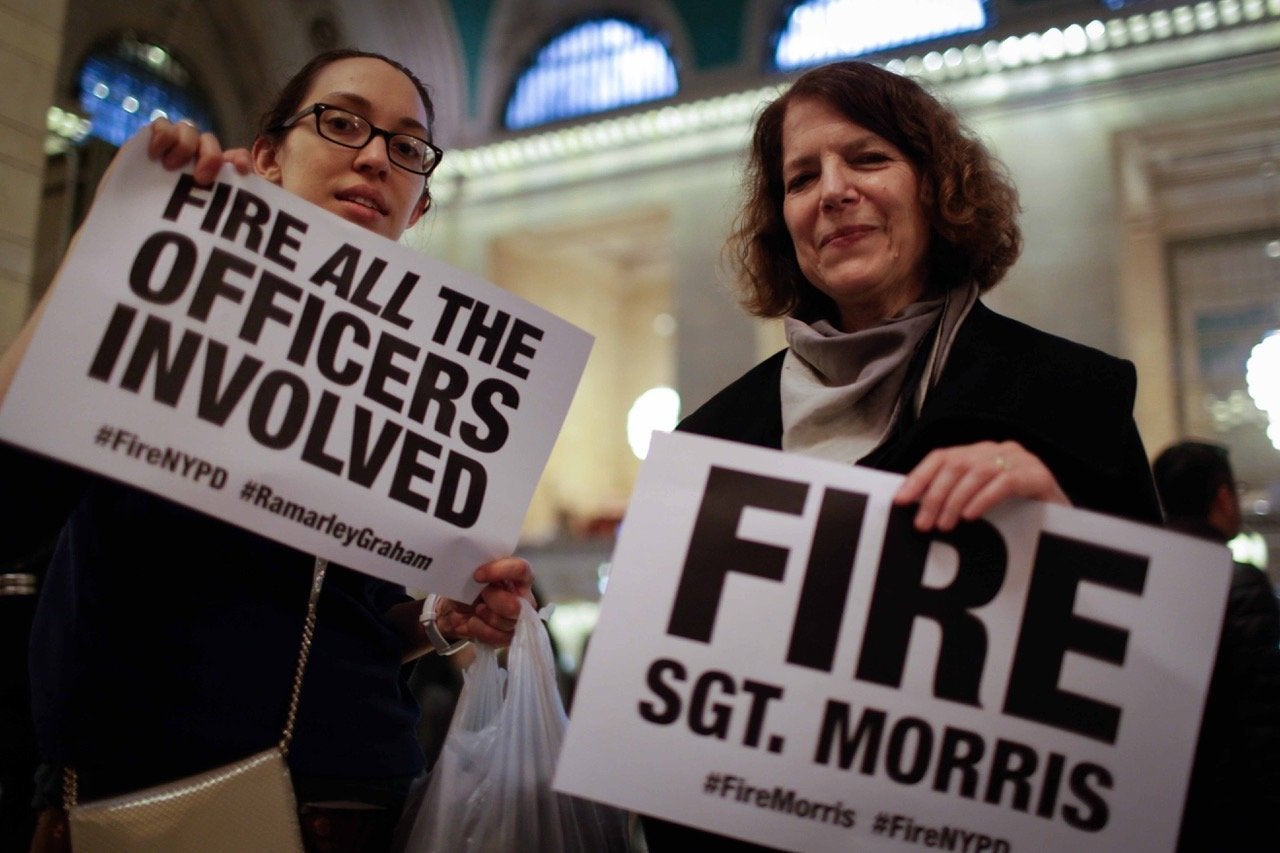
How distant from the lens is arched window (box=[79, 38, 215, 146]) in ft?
29.4

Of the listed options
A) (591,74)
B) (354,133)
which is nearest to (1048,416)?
(354,133)

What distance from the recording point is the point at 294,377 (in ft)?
4.66

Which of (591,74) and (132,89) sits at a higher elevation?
(591,74)

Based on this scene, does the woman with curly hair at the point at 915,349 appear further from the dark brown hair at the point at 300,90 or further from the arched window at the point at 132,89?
Answer: the arched window at the point at 132,89

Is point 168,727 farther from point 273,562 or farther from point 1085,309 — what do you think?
point 1085,309

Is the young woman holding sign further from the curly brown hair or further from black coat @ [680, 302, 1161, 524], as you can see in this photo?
the curly brown hair

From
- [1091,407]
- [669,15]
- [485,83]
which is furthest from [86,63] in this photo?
[1091,407]

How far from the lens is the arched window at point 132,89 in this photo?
8.97m

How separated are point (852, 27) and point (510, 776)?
31.8 ft

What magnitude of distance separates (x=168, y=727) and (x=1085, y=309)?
853 centimetres

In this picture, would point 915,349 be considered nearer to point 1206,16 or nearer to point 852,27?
point 1206,16

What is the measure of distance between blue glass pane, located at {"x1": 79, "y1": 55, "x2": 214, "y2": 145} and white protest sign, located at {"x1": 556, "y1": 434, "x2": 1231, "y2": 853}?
351 inches

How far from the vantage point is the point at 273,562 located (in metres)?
1.44

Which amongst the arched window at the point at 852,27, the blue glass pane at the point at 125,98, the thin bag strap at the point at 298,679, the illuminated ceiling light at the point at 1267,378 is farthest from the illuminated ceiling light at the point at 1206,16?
the thin bag strap at the point at 298,679
